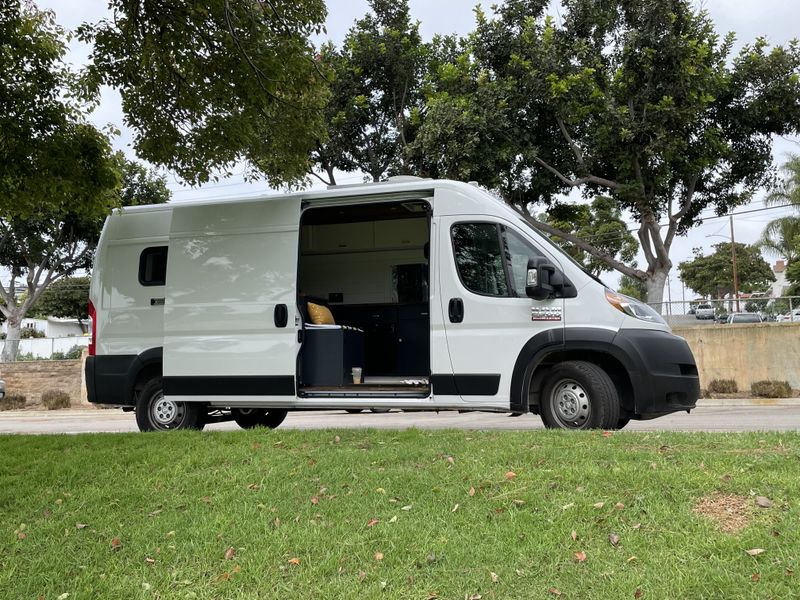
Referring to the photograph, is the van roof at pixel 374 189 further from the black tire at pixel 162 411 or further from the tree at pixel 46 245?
the tree at pixel 46 245

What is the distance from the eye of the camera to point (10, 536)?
4.59m

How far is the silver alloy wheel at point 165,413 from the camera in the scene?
8.47 metres

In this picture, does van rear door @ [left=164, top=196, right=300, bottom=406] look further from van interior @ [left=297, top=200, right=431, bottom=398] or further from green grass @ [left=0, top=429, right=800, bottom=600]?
green grass @ [left=0, top=429, right=800, bottom=600]

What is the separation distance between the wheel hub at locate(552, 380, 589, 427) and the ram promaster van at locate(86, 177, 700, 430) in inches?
0.5

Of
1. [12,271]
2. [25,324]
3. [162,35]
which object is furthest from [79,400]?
[25,324]

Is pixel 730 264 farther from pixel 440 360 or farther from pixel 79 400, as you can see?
pixel 440 360

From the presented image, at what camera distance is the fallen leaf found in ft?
13.4

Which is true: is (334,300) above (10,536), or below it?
above

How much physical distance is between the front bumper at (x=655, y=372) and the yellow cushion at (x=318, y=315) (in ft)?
11.0

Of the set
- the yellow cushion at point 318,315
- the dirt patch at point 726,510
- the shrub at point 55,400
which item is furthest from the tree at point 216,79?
the shrub at point 55,400

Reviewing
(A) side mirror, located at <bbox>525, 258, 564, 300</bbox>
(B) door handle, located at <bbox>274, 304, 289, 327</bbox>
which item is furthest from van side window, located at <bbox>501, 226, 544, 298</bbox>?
(B) door handle, located at <bbox>274, 304, 289, 327</bbox>

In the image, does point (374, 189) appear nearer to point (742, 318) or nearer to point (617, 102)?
point (617, 102)

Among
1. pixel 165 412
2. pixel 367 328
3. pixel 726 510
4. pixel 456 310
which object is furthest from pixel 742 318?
pixel 726 510

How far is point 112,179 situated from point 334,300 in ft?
11.3
